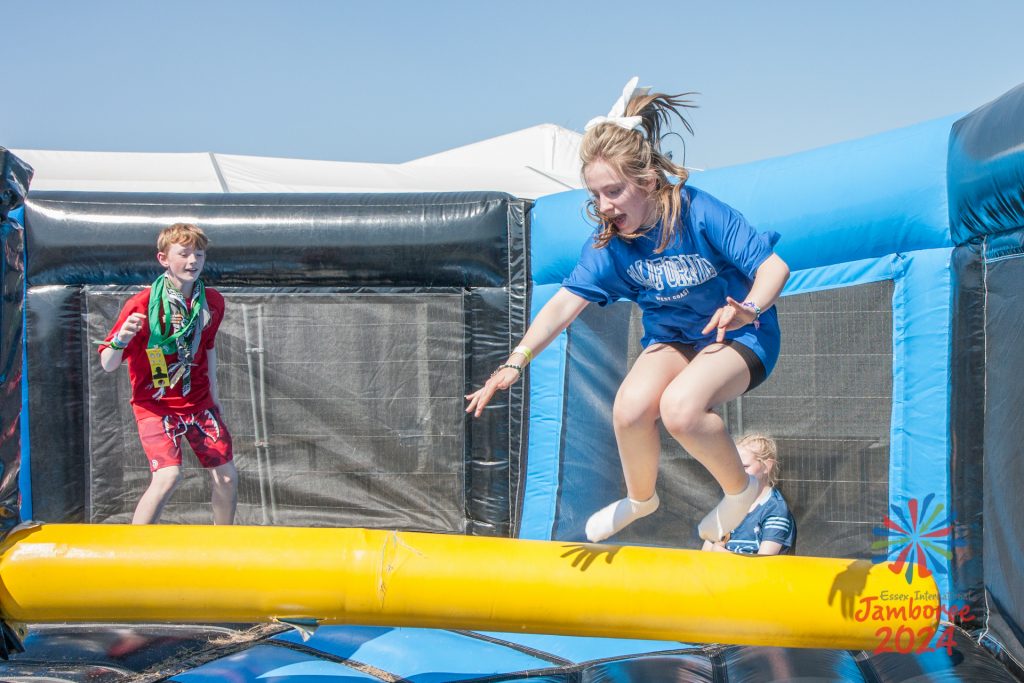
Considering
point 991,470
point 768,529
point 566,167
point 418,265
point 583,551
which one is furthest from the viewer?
point 566,167

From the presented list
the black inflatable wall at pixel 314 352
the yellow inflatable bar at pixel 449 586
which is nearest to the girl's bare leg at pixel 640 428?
the yellow inflatable bar at pixel 449 586

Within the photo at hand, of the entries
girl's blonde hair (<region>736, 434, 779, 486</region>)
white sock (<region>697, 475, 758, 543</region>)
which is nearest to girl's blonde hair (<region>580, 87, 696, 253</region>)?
white sock (<region>697, 475, 758, 543</region>)

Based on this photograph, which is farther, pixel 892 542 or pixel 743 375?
pixel 892 542

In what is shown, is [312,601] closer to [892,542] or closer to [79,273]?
[892,542]

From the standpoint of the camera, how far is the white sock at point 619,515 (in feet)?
7.86

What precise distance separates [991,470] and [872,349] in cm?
60

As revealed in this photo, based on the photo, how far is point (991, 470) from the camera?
2.70m

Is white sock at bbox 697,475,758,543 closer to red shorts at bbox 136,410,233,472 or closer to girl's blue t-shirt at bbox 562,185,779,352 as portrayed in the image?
girl's blue t-shirt at bbox 562,185,779,352

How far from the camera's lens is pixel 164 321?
3.35 meters

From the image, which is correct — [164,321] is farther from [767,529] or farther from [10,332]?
[767,529]

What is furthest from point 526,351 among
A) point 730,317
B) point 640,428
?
point 730,317

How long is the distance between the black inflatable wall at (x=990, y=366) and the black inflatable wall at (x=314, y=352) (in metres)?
1.71

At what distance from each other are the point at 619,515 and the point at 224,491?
1700 mm

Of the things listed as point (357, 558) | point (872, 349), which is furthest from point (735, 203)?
point (357, 558)
